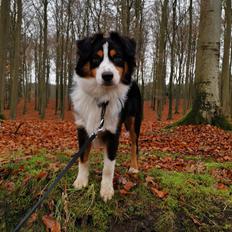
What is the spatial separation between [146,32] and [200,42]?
21.2 metres

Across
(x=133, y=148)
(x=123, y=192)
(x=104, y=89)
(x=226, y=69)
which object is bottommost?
(x=123, y=192)

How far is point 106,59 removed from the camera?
317 centimetres

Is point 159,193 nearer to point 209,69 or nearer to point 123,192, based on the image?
point 123,192

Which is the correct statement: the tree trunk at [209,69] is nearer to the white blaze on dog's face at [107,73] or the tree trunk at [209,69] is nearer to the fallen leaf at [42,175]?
the fallen leaf at [42,175]

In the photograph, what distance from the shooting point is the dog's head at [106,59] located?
312 centimetres

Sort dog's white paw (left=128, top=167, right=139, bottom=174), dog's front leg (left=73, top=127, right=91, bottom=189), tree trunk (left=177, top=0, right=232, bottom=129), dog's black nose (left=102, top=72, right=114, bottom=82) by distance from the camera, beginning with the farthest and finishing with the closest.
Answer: tree trunk (left=177, top=0, right=232, bottom=129), dog's white paw (left=128, top=167, right=139, bottom=174), dog's front leg (left=73, top=127, right=91, bottom=189), dog's black nose (left=102, top=72, right=114, bottom=82)

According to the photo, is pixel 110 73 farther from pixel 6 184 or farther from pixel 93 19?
pixel 93 19

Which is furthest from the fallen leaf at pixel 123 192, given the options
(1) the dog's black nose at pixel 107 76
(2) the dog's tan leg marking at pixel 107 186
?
(1) the dog's black nose at pixel 107 76

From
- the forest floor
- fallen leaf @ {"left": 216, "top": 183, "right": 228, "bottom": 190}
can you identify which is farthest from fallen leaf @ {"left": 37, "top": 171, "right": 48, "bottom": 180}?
fallen leaf @ {"left": 216, "top": 183, "right": 228, "bottom": 190}

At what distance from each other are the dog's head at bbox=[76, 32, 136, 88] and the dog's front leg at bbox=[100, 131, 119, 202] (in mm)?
594

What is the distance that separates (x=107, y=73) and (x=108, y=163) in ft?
3.41

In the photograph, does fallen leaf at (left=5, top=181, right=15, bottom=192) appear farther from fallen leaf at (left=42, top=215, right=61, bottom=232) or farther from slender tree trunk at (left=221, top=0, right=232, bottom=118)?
slender tree trunk at (left=221, top=0, right=232, bottom=118)

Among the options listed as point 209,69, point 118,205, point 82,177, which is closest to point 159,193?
point 118,205

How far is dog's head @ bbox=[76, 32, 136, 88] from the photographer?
3125mm
